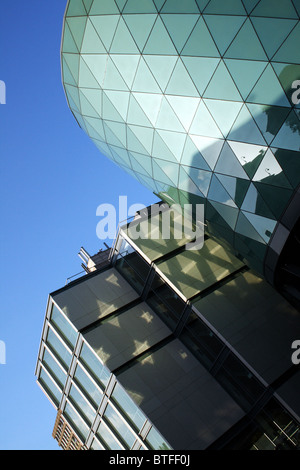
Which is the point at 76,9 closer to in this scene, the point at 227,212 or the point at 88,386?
the point at 227,212

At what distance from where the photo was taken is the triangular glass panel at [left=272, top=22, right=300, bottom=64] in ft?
41.5

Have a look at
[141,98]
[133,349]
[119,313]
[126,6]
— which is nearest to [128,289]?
[119,313]

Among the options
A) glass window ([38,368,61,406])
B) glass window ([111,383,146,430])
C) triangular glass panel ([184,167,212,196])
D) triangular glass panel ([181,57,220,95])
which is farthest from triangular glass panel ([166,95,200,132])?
glass window ([38,368,61,406])

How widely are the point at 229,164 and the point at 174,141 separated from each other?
3090mm

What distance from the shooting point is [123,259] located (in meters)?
25.8

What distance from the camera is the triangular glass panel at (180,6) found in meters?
14.8

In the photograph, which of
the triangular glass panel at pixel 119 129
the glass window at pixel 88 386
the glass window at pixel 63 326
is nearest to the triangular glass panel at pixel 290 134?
the triangular glass panel at pixel 119 129

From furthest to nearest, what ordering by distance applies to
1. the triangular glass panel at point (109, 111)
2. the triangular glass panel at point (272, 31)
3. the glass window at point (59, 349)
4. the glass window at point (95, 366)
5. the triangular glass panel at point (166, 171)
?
1. the glass window at point (59, 349)
2. the glass window at point (95, 366)
3. the triangular glass panel at point (109, 111)
4. the triangular glass panel at point (166, 171)
5. the triangular glass panel at point (272, 31)

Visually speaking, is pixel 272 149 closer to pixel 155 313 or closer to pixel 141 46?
pixel 141 46

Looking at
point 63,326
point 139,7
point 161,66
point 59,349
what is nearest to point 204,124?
point 161,66

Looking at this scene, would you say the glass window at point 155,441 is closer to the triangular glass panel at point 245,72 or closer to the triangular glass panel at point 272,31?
the triangular glass panel at point 245,72

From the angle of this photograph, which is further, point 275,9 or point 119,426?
point 119,426

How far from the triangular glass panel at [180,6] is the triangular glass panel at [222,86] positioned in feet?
8.67

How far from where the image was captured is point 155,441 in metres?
18.3
